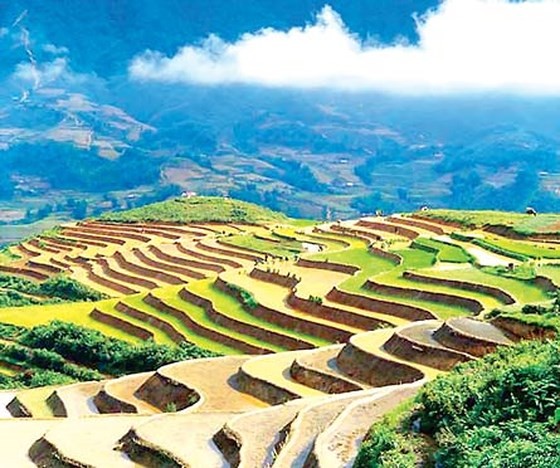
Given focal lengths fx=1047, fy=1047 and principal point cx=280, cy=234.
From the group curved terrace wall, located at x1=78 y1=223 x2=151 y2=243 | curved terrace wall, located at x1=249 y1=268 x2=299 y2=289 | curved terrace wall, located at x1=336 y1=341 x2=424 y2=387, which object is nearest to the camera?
curved terrace wall, located at x1=336 y1=341 x2=424 y2=387

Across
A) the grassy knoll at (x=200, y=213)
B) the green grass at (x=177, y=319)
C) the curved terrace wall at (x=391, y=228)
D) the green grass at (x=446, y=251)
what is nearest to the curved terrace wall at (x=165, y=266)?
the green grass at (x=177, y=319)

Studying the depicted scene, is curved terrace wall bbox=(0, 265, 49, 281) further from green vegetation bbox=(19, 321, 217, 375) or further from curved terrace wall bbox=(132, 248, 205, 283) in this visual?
green vegetation bbox=(19, 321, 217, 375)

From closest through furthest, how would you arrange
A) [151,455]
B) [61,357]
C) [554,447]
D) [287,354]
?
[554,447] → [151,455] → [287,354] → [61,357]

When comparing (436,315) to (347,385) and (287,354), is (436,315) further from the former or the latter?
(347,385)

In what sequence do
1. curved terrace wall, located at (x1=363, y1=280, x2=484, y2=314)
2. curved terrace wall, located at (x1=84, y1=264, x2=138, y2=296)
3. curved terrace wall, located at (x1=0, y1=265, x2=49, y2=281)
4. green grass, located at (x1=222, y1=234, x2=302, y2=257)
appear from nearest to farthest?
curved terrace wall, located at (x1=363, y1=280, x2=484, y2=314) < curved terrace wall, located at (x1=84, y1=264, x2=138, y2=296) < green grass, located at (x1=222, y1=234, x2=302, y2=257) < curved terrace wall, located at (x1=0, y1=265, x2=49, y2=281)

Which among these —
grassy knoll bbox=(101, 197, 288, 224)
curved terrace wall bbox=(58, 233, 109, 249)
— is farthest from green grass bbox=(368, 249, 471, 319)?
grassy knoll bbox=(101, 197, 288, 224)

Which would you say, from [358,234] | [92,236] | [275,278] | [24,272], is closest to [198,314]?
[275,278]

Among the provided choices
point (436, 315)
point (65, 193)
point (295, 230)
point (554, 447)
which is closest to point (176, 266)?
point (295, 230)
